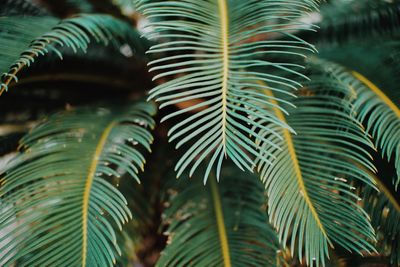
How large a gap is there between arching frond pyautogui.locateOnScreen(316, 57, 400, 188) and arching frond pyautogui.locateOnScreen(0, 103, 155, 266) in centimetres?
51

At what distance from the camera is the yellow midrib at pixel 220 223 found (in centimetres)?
109

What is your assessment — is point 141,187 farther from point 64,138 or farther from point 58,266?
point 58,266

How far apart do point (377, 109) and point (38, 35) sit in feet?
2.73

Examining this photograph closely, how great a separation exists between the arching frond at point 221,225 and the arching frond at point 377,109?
344 millimetres

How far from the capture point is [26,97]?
1.57 metres

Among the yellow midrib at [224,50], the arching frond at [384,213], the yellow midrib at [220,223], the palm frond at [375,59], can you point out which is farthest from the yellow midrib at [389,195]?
the yellow midrib at [224,50]

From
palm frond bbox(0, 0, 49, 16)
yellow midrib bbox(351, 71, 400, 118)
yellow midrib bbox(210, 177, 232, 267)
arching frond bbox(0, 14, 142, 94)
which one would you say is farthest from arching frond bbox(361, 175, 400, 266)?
palm frond bbox(0, 0, 49, 16)

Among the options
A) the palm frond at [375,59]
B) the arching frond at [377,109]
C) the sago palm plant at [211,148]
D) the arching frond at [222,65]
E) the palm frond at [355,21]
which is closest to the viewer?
the arching frond at [222,65]

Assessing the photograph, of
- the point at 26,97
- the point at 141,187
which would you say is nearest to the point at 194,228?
the point at 141,187

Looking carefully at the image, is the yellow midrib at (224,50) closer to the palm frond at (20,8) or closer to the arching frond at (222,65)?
the arching frond at (222,65)

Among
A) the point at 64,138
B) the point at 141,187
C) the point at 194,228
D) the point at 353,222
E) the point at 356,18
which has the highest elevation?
the point at 356,18

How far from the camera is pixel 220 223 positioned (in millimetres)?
1205

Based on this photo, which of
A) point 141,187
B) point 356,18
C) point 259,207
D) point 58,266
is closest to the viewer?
point 58,266

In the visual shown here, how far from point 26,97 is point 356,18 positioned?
1.18m
